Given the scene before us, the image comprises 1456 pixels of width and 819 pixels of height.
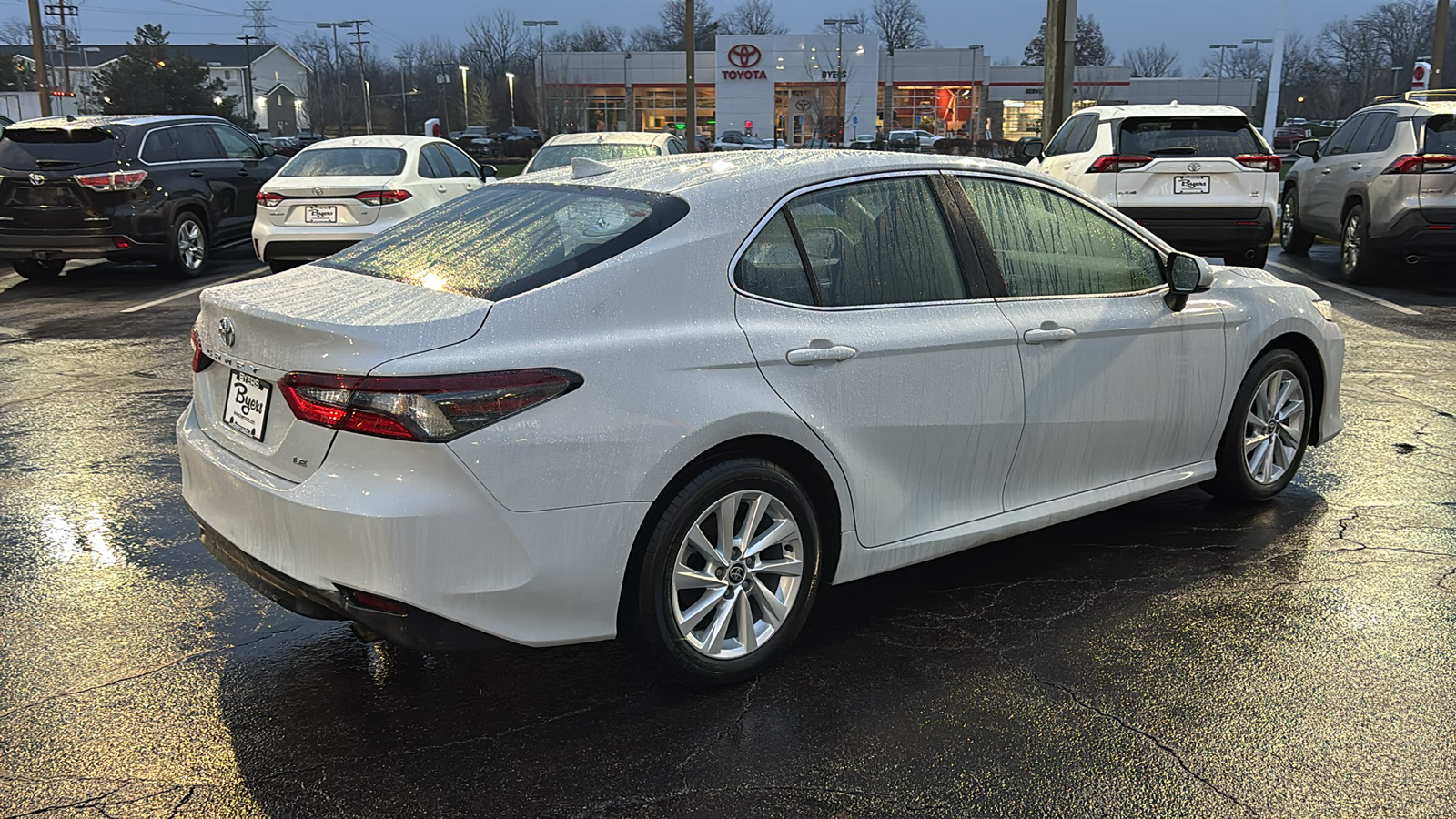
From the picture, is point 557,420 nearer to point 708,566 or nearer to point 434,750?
point 708,566

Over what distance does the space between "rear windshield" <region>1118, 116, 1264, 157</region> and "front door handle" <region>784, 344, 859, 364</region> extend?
9.39 m

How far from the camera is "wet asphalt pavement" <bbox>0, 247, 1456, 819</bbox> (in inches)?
117

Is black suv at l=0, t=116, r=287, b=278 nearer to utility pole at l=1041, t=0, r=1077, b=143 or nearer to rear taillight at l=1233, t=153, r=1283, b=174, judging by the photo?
utility pole at l=1041, t=0, r=1077, b=143

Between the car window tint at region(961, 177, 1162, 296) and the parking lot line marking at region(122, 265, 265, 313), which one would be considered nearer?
the car window tint at region(961, 177, 1162, 296)

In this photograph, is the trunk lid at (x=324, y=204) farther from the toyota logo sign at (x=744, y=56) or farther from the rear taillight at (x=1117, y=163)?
the toyota logo sign at (x=744, y=56)

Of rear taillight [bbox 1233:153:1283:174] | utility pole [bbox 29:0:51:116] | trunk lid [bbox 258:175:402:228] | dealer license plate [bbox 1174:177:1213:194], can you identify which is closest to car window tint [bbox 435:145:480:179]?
trunk lid [bbox 258:175:402:228]

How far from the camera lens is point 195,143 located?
13.8 meters

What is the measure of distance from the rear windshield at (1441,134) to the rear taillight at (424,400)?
11605 mm

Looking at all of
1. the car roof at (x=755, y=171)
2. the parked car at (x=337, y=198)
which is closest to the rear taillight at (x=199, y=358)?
the car roof at (x=755, y=171)

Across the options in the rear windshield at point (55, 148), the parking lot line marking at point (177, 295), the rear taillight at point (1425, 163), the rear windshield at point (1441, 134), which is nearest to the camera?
the parking lot line marking at point (177, 295)

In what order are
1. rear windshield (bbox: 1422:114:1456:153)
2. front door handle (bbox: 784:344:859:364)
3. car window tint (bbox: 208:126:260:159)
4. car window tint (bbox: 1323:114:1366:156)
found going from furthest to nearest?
car window tint (bbox: 208:126:260:159), car window tint (bbox: 1323:114:1366:156), rear windshield (bbox: 1422:114:1456:153), front door handle (bbox: 784:344:859:364)

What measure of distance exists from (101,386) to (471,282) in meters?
5.62

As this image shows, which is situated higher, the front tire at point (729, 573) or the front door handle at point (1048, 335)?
the front door handle at point (1048, 335)

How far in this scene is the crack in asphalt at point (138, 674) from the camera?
3.42 metres
